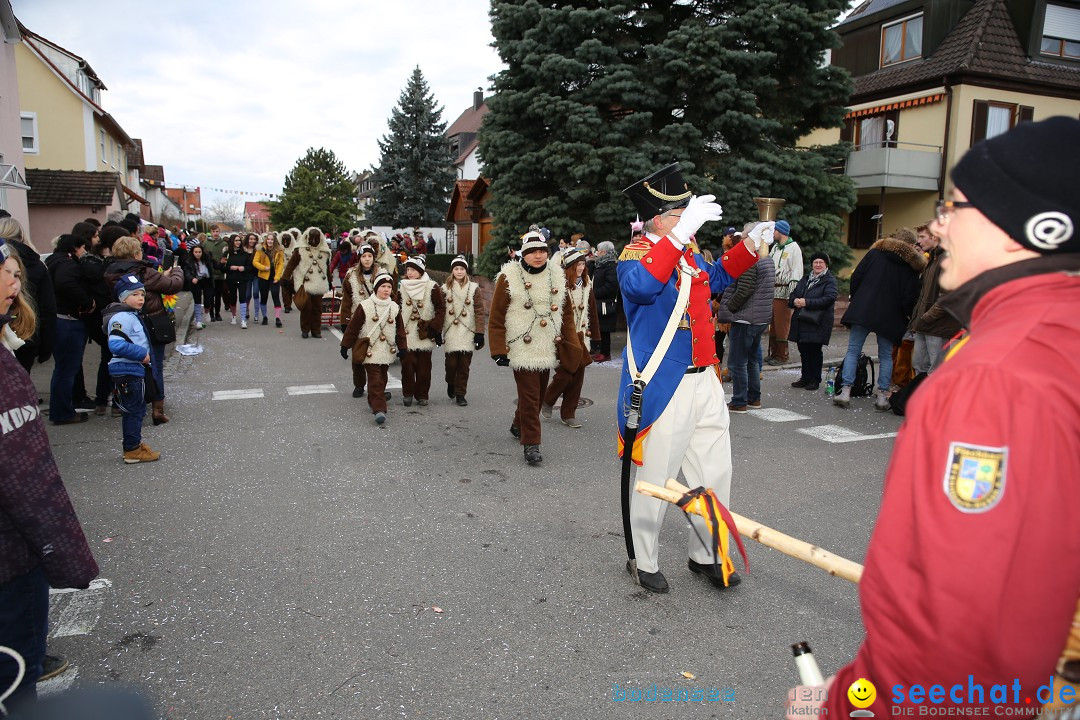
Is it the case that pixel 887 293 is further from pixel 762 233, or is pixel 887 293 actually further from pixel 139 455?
pixel 139 455

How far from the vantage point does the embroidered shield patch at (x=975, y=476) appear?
1.19 metres

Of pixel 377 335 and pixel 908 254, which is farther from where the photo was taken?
pixel 377 335

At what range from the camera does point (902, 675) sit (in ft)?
4.25

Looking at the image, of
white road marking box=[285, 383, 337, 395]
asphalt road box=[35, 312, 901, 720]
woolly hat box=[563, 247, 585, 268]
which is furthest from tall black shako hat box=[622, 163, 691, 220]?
white road marking box=[285, 383, 337, 395]

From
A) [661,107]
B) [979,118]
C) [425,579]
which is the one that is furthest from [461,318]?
[979,118]

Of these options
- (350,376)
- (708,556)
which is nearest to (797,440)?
(708,556)

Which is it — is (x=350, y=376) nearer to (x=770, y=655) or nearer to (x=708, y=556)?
(x=708, y=556)

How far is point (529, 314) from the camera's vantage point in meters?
7.02

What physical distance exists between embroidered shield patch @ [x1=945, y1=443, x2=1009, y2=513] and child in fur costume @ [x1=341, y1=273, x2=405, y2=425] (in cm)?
722

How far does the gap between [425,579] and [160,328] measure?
4.90m

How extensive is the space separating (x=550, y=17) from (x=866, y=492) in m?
11.2

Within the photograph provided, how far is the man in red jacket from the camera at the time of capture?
1.18 metres

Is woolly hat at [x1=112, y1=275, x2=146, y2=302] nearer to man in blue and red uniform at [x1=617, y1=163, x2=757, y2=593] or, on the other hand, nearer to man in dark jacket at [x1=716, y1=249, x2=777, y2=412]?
man in blue and red uniform at [x1=617, y1=163, x2=757, y2=593]

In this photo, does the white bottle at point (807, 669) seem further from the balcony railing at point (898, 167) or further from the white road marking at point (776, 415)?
the balcony railing at point (898, 167)
